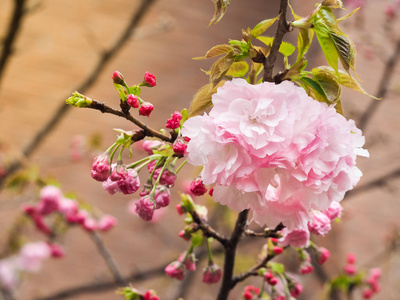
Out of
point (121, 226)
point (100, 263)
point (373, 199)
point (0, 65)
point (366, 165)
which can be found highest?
point (0, 65)

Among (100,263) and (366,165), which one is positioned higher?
(366,165)

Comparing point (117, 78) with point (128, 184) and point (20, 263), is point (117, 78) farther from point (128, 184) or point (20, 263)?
point (20, 263)

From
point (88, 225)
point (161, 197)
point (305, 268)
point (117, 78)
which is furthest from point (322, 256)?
point (88, 225)

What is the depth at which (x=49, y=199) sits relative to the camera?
4.02ft

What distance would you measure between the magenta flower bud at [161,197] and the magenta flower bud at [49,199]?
80cm

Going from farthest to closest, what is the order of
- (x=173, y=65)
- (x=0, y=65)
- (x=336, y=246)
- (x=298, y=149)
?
(x=173, y=65) → (x=336, y=246) → (x=0, y=65) → (x=298, y=149)

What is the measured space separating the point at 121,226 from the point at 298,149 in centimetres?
233

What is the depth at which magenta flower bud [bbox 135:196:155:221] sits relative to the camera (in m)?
0.48

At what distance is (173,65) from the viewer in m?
2.72

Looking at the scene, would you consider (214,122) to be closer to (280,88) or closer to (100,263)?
(280,88)

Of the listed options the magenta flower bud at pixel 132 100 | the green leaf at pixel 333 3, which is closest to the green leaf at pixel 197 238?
the magenta flower bud at pixel 132 100

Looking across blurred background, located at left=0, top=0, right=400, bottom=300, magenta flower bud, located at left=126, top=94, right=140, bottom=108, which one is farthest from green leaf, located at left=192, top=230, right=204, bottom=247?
blurred background, located at left=0, top=0, right=400, bottom=300

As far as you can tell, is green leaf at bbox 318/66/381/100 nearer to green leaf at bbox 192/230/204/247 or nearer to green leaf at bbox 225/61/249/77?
green leaf at bbox 225/61/249/77

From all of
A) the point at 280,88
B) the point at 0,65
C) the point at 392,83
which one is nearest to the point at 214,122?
the point at 280,88
